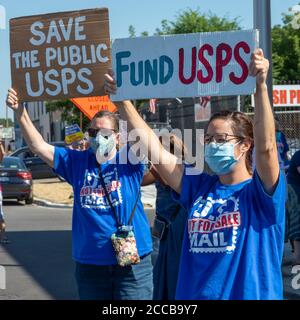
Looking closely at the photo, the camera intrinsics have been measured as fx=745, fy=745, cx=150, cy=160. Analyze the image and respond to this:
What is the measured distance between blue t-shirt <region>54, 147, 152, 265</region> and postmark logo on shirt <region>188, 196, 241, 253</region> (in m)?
1.50

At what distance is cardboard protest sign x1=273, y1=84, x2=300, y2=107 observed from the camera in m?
18.1

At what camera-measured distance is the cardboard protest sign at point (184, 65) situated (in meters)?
3.73

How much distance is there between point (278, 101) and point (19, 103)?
1386cm

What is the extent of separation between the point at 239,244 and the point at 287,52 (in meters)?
52.1

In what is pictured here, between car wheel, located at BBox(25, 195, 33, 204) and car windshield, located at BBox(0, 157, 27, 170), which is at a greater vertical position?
car windshield, located at BBox(0, 157, 27, 170)

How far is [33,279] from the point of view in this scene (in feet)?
31.0

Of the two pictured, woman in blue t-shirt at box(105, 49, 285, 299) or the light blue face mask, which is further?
the light blue face mask

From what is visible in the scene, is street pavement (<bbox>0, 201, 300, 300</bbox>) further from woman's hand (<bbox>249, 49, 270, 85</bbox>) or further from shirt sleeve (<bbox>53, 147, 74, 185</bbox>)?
woman's hand (<bbox>249, 49, 270, 85</bbox>)

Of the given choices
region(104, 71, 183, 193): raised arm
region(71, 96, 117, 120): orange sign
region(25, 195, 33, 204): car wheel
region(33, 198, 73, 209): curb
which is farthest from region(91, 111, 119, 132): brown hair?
region(25, 195, 33, 204): car wheel

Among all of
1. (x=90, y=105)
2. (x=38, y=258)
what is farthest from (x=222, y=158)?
(x=90, y=105)

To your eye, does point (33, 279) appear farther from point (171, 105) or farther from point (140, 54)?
point (171, 105)

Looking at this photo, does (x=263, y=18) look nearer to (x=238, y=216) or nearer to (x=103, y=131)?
(x=103, y=131)

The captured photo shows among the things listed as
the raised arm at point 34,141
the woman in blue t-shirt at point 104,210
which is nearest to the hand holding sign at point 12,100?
the woman in blue t-shirt at point 104,210
